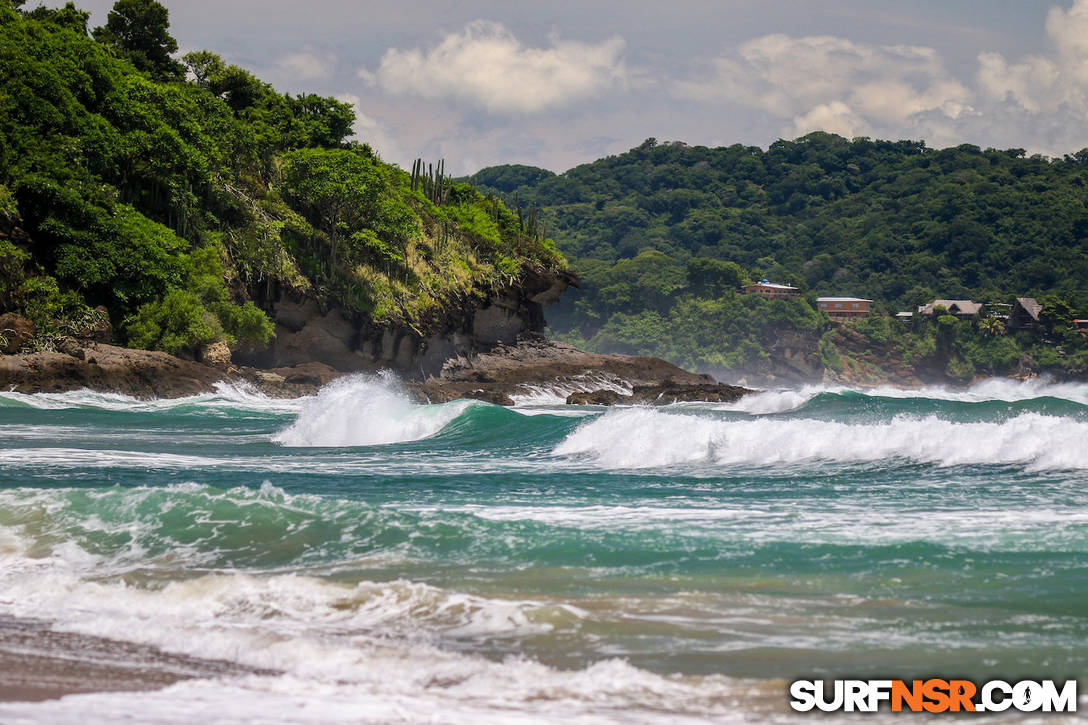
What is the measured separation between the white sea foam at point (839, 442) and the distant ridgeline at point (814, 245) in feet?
264

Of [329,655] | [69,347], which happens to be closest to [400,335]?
[69,347]

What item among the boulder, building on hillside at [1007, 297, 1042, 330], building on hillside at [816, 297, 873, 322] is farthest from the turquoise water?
building on hillside at [816, 297, 873, 322]

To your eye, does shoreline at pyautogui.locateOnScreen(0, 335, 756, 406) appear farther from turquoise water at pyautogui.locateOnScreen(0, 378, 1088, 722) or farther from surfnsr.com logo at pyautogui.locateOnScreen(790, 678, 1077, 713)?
surfnsr.com logo at pyautogui.locateOnScreen(790, 678, 1077, 713)

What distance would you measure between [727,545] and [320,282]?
3611 centimetres

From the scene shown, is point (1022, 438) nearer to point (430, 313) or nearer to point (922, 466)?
point (922, 466)

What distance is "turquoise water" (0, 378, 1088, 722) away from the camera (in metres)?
5.81

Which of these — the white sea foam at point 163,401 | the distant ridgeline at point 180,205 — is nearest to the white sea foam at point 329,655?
the white sea foam at point 163,401

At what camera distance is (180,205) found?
37.9m

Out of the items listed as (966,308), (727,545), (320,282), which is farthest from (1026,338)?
(727,545)

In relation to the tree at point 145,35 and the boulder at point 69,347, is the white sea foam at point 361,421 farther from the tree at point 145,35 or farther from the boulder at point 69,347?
the tree at point 145,35

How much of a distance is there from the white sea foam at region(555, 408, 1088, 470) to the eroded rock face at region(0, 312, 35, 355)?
19.2 m

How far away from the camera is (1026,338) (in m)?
105

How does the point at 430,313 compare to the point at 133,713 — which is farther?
the point at 430,313

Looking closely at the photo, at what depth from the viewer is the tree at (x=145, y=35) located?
151 ft
